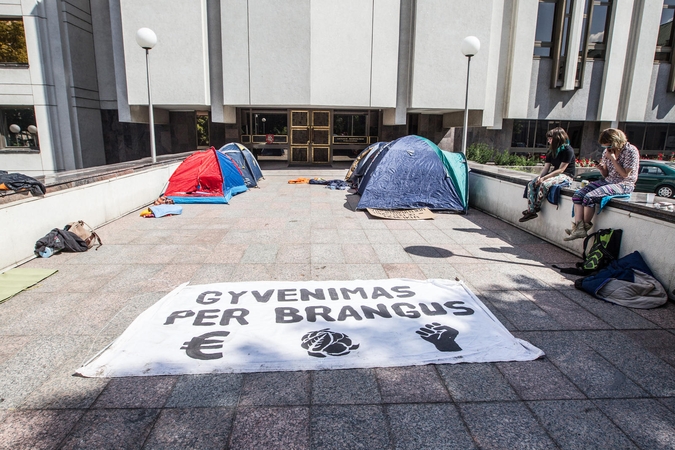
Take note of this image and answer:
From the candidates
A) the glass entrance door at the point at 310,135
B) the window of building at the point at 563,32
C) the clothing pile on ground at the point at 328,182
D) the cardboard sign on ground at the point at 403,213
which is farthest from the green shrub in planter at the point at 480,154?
the cardboard sign on ground at the point at 403,213

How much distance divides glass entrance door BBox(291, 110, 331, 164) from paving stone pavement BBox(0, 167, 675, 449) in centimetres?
1467

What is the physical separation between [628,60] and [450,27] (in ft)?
31.9

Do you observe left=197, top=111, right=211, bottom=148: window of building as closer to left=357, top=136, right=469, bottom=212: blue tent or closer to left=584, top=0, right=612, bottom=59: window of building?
left=357, top=136, right=469, bottom=212: blue tent

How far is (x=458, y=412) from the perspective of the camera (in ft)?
9.63

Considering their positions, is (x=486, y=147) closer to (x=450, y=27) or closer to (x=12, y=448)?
(x=450, y=27)

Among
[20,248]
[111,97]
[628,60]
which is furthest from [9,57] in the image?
[628,60]

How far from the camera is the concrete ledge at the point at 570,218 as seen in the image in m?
4.92

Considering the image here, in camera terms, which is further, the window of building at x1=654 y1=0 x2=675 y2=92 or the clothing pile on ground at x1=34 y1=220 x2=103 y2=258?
the window of building at x1=654 y1=0 x2=675 y2=92

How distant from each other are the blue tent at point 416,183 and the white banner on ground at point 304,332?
16.2 ft

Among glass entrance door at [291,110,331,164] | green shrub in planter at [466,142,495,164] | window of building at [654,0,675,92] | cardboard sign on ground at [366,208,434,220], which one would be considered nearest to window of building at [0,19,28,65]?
glass entrance door at [291,110,331,164]

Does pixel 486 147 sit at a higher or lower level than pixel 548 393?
higher

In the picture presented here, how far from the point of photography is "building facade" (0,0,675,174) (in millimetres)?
16578

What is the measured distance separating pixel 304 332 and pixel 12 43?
21.2m

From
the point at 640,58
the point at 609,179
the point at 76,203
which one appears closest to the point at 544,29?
the point at 640,58
